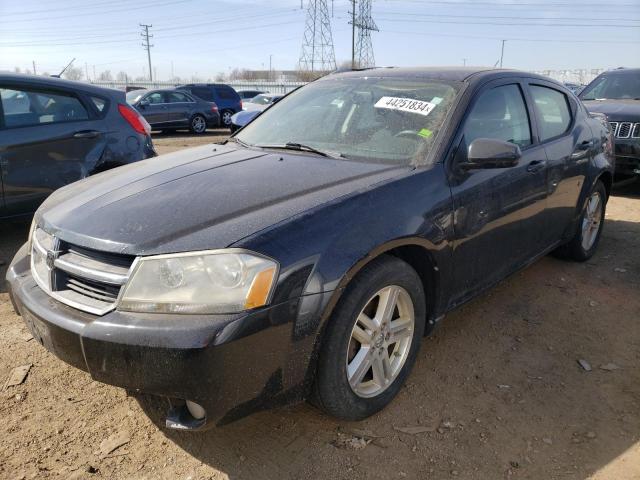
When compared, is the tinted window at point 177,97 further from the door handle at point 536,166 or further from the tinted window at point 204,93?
the door handle at point 536,166

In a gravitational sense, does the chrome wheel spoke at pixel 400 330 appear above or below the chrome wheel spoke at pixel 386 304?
below

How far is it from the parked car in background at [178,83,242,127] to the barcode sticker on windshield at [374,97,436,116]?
18043 millimetres

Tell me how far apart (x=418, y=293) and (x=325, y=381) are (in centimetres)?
69

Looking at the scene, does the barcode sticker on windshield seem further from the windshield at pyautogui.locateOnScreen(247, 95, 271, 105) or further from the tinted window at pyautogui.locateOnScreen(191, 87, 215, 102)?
the tinted window at pyautogui.locateOnScreen(191, 87, 215, 102)

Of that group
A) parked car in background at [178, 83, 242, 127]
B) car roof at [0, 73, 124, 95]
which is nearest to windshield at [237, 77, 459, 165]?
car roof at [0, 73, 124, 95]

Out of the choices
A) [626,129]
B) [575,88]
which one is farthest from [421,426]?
[575,88]

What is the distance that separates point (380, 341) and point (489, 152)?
1.13 meters

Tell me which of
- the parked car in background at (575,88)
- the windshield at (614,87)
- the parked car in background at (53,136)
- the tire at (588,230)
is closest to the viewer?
the tire at (588,230)

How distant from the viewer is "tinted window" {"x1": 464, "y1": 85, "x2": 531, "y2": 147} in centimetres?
298

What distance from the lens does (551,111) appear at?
3877 millimetres

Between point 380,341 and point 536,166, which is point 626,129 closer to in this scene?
point 536,166

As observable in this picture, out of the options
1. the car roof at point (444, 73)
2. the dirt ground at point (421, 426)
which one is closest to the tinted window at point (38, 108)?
the dirt ground at point (421, 426)

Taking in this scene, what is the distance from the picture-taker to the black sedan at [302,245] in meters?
1.88

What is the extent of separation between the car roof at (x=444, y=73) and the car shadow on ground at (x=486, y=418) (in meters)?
1.58
